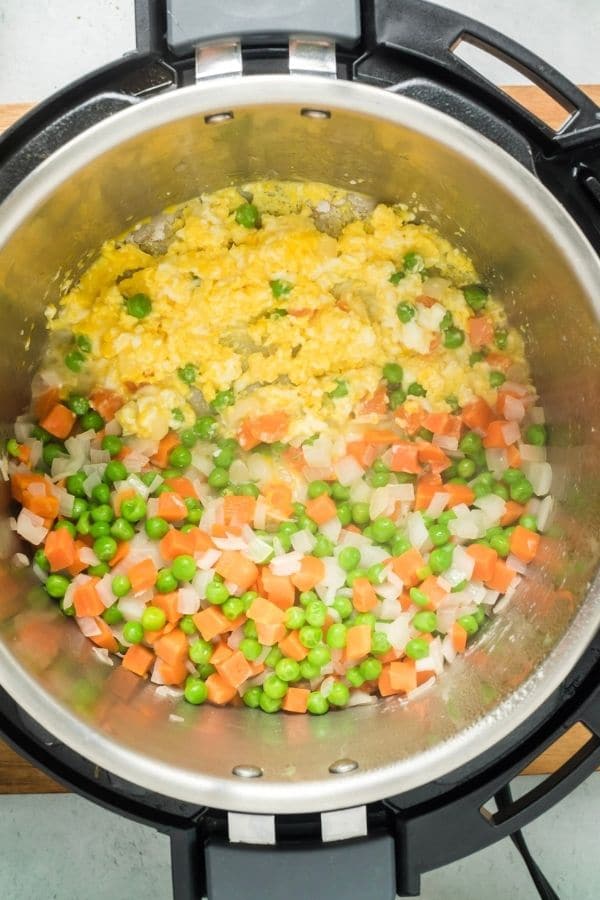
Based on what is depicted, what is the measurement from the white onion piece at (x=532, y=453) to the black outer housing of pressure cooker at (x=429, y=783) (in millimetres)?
573

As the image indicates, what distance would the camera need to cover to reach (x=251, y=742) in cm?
193

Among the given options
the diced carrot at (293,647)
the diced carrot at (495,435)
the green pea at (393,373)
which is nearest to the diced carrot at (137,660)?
the diced carrot at (293,647)

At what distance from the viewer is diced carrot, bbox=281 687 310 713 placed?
2.06 metres

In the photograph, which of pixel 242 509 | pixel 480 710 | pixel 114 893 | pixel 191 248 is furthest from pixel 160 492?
pixel 114 893

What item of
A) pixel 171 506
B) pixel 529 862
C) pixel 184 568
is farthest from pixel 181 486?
pixel 529 862

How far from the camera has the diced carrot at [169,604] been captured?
6.92 ft

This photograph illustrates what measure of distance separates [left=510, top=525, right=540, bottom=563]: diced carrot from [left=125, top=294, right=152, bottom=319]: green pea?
104 centimetres

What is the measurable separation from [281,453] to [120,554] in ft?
1.55

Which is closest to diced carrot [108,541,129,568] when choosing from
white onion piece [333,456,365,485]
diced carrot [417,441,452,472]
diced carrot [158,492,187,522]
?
diced carrot [158,492,187,522]

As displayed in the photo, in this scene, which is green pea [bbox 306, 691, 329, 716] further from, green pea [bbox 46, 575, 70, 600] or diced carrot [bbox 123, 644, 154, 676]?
green pea [bbox 46, 575, 70, 600]

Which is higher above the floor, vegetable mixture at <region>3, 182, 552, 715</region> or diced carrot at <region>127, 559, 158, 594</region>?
vegetable mixture at <region>3, 182, 552, 715</region>

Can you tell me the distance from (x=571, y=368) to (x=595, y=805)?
1186mm

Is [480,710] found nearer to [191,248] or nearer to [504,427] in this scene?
[504,427]

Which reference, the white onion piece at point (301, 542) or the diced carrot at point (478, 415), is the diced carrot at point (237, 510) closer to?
the white onion piece at point (301, 542)
